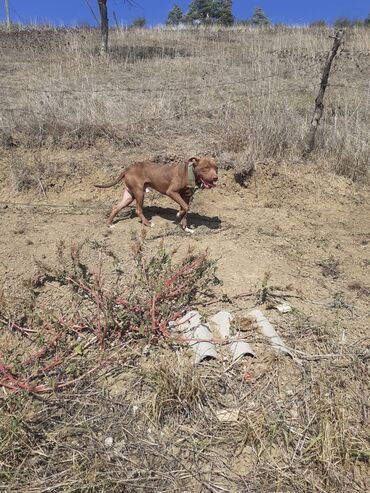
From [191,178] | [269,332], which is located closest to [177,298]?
[269,332]

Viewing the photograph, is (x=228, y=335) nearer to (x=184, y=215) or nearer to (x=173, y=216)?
(x=184, y=215)

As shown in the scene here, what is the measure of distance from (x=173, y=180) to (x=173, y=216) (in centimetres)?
95

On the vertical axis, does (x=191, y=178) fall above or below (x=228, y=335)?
above

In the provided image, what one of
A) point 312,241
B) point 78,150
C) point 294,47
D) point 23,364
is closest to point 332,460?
point 23,364

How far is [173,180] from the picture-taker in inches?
185

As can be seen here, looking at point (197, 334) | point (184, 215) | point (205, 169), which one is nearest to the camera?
point (197, 334)

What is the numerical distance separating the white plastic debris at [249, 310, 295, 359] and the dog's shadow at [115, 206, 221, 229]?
2081mm

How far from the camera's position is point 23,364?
2.79m

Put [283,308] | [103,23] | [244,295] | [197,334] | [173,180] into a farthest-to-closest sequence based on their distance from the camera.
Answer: [103,23] < [173,180] < [244,295] < [283,308] < [197,334]

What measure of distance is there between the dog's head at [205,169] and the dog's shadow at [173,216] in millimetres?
871

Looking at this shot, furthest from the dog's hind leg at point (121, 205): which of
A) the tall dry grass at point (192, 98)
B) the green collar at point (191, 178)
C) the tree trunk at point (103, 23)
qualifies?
the tree trunk at point (103, 23)

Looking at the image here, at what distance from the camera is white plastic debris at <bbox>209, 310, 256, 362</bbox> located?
2.87 meters

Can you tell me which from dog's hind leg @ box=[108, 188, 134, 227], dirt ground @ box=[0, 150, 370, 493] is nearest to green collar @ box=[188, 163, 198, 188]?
dirt ground @ box=[0, 150, 370, 493]

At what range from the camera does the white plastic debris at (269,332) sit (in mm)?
2934
